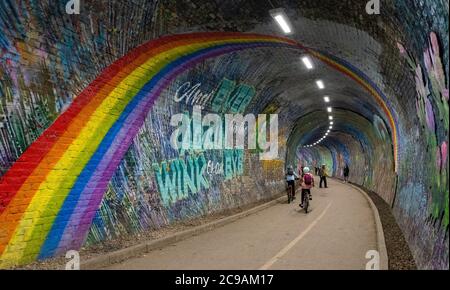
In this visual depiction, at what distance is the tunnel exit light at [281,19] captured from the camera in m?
9.68

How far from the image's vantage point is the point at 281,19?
1015 cm

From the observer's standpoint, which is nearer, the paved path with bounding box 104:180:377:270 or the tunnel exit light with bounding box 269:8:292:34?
the paved path with bounding box 104:180:377:270

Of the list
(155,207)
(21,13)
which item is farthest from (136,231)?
(21,13)

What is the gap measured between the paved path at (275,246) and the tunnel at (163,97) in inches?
47.2

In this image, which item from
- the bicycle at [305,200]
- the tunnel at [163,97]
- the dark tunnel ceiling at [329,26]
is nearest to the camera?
the tunnel at [163,97]

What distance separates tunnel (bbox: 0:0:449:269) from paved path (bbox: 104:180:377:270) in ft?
3.93

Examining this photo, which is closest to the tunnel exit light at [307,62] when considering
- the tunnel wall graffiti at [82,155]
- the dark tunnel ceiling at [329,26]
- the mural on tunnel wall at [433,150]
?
the dark tunnel ceiling at [329,26]

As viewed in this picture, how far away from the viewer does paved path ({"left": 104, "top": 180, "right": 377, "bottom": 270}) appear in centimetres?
749

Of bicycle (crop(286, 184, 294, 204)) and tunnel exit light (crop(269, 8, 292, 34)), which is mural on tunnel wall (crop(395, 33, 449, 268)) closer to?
tunnel exit light (crop(269, 8, 292, 34))

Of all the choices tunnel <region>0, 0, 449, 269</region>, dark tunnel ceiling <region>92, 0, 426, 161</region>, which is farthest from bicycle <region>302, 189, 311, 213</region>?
dark tunnel ceiling <region>92, 0, 426, 161</region>

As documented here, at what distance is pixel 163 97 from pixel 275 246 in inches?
193

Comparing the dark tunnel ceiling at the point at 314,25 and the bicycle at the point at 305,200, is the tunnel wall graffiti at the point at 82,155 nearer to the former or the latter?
the dark tunnel ceiling at the point at 314,25

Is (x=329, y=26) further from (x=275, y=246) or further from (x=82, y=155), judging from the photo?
(x=82, y=155)

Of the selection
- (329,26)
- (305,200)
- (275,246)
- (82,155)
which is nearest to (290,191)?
(305,200)
